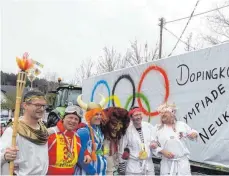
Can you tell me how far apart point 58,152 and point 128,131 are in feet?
4.50

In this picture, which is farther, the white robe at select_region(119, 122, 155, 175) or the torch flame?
the white robe at select_region(119, 122, 155, 175)

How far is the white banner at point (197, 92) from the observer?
4.51 meters

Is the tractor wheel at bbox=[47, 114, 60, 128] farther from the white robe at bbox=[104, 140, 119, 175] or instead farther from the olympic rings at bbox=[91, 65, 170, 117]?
the white robe at bbox=[104, 140, 119, 175]

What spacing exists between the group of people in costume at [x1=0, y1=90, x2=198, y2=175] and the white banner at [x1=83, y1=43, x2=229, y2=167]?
0.35 metres

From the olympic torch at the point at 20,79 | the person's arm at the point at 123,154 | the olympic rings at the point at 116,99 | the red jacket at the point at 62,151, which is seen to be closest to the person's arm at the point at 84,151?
the red jacket at the point at 62,151

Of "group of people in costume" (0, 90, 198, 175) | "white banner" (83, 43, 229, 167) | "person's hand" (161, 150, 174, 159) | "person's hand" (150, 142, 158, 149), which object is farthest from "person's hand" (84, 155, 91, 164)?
"white banner" (83, 43, 229, 167)

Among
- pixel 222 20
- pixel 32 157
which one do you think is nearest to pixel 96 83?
pixel 32 157

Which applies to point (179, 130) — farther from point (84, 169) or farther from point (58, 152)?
point (58, 152)

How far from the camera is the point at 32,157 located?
3029 millimetres

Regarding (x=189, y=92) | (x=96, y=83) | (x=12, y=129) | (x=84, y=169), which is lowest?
(x=84, y=169)

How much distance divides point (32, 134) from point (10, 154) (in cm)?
34

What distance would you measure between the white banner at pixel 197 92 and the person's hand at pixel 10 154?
9.21ft

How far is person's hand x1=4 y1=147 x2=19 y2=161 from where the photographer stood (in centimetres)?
276

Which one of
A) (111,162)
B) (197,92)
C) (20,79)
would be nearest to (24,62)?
(20,79)
